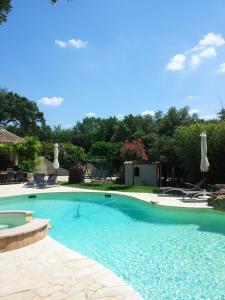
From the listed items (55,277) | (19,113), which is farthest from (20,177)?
(19,113)

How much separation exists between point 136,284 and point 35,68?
55.3 ft

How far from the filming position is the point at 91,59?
16.0 metres

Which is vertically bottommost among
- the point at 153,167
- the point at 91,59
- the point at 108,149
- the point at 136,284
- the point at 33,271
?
the point at 136,284

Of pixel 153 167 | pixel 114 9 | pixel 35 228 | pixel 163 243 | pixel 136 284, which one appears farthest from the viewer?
pixel 153 167

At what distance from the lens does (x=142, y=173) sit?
20156 millimetres

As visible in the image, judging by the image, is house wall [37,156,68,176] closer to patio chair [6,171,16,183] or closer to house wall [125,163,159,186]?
patio chair [6,171,16,183]

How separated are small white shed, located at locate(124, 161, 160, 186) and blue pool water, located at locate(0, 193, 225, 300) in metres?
5.68

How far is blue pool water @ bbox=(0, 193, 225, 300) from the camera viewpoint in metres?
5.25

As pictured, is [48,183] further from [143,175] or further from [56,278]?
[56,278]

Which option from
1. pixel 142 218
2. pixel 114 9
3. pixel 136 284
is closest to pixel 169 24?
pixel 114 9

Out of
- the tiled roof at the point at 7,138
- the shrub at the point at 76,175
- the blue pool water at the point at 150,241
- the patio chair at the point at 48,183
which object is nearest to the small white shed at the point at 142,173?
the shrub at the point at 76,175

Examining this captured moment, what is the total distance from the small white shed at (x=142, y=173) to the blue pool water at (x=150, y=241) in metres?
5.68

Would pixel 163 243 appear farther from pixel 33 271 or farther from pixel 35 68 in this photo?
pixel 35 68

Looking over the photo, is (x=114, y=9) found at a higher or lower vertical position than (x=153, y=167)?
higher
